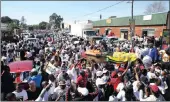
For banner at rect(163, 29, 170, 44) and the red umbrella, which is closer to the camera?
the red umbrella

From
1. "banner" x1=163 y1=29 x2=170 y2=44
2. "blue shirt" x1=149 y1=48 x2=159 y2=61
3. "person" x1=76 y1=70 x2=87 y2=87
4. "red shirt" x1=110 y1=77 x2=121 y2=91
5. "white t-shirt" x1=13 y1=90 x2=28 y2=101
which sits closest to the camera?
"white t-shirt" x1=13 y1=90 x2=28 y2=101

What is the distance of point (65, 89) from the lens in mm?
6973

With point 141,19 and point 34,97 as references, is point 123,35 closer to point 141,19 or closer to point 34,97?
point 141,19

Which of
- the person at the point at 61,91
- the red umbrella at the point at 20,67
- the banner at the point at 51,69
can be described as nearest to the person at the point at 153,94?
the person at the point at 61,91

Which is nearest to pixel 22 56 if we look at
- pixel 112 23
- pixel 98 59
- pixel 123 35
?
pixel 98 59

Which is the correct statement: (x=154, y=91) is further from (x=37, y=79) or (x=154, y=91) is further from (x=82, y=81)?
(x=37, y=79)

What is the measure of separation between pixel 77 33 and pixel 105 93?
35.7m

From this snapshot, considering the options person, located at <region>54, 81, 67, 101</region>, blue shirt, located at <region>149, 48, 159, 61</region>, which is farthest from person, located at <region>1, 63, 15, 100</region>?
blue shirt, located at <region>149, 48, 159, 61</region>

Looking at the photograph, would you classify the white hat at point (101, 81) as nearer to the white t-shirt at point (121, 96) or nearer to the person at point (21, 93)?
the white t-shirt at point (121, 96)

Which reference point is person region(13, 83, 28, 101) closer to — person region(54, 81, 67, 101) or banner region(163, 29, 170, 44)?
person region(54, 81, 67, 101)

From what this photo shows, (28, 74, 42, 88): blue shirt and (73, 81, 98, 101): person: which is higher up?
(28, 74, 42, 88): blue shirt

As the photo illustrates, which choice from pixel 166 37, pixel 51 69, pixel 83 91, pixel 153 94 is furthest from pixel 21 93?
pixel 166 37

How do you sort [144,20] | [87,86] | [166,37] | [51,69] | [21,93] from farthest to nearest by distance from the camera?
Result: [144,20] < [166,37] < [51,69] < [87,86] < [21,93]

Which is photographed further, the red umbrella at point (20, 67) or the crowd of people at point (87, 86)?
the red umbrella at point (20, 67)
